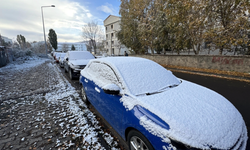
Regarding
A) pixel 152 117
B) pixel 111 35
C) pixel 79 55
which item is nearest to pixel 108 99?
pixel 152 117

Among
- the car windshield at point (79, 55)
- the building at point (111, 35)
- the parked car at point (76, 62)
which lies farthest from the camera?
the building at point (111, 35)

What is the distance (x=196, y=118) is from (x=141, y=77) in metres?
1.17

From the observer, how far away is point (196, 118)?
1.54 metres

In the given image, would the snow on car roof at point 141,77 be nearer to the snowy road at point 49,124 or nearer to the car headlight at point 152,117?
the car headlight at point 152,117

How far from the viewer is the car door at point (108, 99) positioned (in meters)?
2.11

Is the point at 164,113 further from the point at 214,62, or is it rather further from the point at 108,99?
the point at 214,62

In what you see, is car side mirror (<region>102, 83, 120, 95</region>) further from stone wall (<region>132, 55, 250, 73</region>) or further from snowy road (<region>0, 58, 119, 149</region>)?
stone wall (<region>132, 55, 250, 73</region>)

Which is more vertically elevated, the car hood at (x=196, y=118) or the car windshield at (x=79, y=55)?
the car windshield at (x=79, y=55)

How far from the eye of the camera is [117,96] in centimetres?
217

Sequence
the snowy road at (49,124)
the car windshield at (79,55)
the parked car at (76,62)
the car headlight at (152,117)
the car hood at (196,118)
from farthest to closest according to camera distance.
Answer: the car windshield at (79,55) → the parked car at (76,62) → the snowy road at (49,124) → the car headlight at (152,117) → the car hood at (196,118)

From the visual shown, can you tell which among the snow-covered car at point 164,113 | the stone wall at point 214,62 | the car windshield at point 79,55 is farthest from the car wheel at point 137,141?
the stone wall at point 214,62

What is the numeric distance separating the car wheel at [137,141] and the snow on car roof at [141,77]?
2.10 feet

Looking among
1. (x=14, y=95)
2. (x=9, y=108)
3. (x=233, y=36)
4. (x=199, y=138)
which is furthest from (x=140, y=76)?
(x=233, y=36)

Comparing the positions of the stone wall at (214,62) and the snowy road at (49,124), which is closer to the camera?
the snowy road at (49,124)
